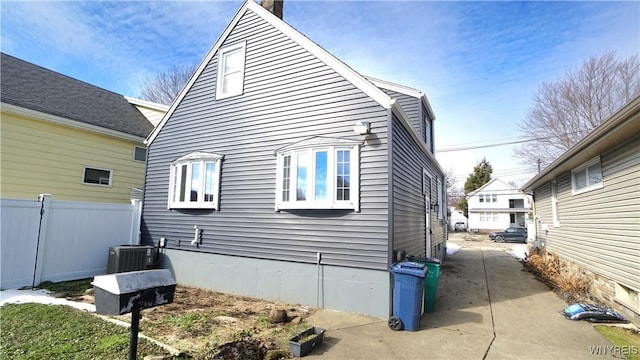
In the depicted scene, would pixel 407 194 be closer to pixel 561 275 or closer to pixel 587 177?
pixel 587 177

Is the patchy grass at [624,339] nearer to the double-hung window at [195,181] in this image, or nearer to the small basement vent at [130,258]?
the double-hung window at [195,181]

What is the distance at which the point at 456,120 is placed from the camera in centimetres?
2150

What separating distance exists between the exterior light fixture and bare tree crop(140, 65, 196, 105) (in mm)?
23037

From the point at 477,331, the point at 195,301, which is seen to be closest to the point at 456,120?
the point at 477,331

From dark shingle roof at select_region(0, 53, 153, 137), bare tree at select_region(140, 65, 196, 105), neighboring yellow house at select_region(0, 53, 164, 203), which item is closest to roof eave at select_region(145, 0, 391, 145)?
neighboring yellow house at select_region(0, 53, 164, 203)

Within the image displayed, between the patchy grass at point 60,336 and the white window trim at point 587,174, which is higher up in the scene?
the white window trim at point 587,174

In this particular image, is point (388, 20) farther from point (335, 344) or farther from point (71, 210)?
point (71, 210)

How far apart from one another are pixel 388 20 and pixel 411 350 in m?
8.55

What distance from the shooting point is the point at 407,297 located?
5188mm

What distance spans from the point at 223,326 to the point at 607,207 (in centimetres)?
809

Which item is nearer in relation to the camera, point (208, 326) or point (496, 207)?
point (208, 326)

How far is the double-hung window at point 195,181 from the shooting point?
27.0ft

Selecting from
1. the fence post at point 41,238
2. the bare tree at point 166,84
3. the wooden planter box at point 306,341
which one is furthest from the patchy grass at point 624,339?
the bare tree at point 166,84

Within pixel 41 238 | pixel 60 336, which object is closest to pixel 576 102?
pixel 60 336
